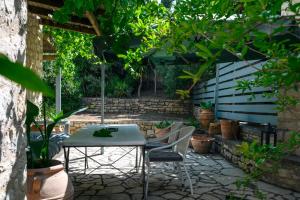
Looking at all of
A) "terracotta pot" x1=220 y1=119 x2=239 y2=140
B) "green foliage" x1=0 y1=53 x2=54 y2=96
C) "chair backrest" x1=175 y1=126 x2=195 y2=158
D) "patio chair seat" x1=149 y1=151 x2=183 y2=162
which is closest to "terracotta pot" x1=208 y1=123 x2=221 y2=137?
"terracotta pot" x1=220 y1=119 x2=239 y2=140

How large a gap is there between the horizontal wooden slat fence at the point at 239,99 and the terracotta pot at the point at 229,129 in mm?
335

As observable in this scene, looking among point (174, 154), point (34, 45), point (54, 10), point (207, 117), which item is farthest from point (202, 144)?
point (34, 45)

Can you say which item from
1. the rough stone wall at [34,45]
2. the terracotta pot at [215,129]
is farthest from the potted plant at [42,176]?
the terracotta pot at [215,129]

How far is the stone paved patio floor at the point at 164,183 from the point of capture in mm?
3555

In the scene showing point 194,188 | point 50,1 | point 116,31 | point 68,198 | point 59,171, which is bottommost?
point 194,188

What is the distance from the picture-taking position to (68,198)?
8.15ft

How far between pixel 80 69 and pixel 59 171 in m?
13.0

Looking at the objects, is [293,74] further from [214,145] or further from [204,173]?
[214,145]

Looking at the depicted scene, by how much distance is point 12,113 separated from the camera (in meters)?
1.48

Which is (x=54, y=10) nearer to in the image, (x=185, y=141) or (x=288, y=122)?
(x=185, y=141)

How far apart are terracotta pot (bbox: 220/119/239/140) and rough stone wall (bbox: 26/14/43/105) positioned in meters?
3.89

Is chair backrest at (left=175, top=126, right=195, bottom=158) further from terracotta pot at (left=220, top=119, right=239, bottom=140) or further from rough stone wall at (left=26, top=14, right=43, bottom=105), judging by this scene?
rough stone wall at (left=26, top=14, right=43, bottom=105)

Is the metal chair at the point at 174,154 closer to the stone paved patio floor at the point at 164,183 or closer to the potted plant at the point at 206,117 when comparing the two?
the stone paved patio floor at the point at 164,183

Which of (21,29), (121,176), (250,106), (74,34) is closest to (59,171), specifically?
(21,29)
